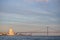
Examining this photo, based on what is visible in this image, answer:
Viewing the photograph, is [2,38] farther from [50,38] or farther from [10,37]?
[50,38]

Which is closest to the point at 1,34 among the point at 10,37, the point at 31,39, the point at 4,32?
the point at 4,32

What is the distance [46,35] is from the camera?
3451 mm

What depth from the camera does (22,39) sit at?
3564 millimetres

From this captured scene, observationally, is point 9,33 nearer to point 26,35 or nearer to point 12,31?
point 12,31

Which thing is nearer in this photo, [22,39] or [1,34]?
[1,34]

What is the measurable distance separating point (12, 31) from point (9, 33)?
8 cm

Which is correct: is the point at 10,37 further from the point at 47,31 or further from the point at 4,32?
the point at 47,31

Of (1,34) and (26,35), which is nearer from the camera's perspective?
(1,34)

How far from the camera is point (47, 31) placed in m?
3.34

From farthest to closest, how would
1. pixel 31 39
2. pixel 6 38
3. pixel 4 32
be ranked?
pixel 31 39 < pixel 6 38 < pixel 4 32

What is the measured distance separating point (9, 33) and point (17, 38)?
0.96 ft

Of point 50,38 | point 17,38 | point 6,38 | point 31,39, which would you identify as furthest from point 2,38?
point 50,38

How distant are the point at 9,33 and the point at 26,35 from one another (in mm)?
→ 439

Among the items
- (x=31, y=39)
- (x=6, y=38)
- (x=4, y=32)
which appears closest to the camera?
(x=4, y=32)
